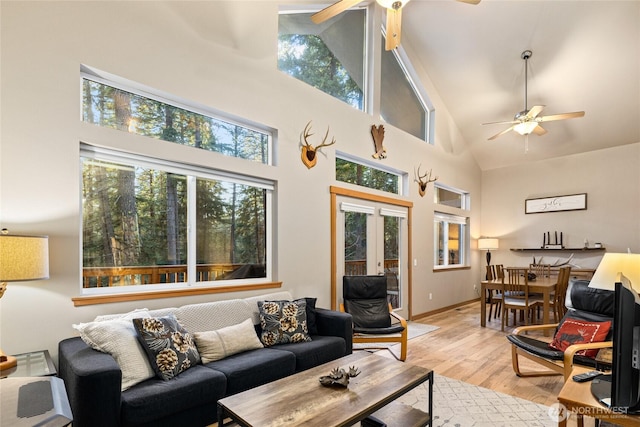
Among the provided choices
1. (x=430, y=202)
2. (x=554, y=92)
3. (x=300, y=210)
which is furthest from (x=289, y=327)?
(x=554, y=92)

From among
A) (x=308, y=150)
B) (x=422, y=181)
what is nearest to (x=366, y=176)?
(x=308, y=150)

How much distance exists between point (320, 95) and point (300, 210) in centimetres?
159

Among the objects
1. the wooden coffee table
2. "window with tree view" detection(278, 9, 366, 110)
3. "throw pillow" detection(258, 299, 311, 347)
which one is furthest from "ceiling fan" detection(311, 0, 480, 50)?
the wooden coffee table

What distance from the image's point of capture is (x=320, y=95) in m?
4.60

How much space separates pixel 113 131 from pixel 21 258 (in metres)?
1.27

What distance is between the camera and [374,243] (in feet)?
17.9


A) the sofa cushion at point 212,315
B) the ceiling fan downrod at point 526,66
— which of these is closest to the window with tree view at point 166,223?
the sofa cushion at point 212,315

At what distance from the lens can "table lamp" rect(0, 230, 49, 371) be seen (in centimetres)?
188

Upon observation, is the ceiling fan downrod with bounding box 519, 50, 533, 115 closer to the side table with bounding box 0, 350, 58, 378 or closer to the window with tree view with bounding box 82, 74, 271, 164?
the window with tree view with bounding box 82, 74, 271, 164

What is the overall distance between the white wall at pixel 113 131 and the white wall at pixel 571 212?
16.7 ft

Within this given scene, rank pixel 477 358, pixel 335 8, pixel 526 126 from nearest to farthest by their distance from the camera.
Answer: pixel 335 8, pixel 477 358, pixel 526 126

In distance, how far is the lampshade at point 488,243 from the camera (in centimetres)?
798

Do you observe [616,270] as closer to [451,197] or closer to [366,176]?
[366,176]

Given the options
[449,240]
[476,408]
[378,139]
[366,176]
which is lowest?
[476,408]
